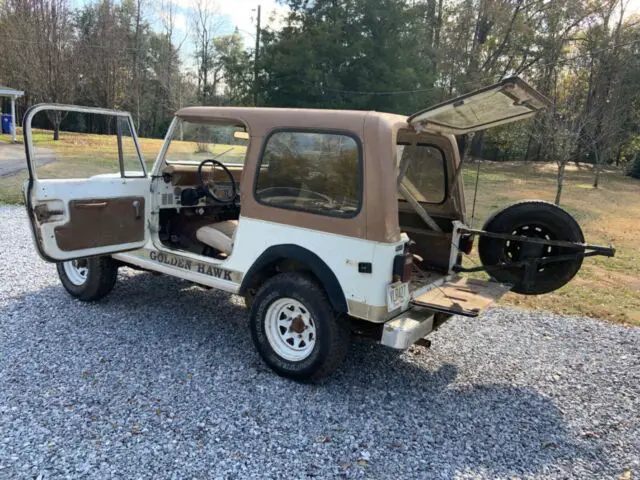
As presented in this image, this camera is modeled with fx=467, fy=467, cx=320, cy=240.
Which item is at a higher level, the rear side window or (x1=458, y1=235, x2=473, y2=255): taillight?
the rear side window

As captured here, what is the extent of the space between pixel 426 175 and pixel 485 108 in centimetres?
112

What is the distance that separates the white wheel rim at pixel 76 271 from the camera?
16.1ft

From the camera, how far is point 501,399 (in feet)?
11.6

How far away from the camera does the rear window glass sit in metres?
4.29

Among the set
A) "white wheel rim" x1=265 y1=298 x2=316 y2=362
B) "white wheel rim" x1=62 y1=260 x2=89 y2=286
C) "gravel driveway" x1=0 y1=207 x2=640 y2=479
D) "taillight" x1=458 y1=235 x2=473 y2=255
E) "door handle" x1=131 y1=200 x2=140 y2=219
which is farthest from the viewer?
"white wheel rim" x1=62 y1=260 x2=89 y2=286

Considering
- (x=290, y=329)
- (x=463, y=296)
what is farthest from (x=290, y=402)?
(x=463, y=296)

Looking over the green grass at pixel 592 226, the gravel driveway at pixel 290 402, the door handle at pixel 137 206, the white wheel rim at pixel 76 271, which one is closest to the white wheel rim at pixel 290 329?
the gravel driveway at pixel 290 402

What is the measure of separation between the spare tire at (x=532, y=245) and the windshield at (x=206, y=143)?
2.48 m

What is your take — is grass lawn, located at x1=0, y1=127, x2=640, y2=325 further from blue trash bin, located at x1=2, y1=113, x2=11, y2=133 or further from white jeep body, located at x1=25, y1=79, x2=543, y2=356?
blue trash bin, located at x1=2, y1=113, x2=11, y2=133

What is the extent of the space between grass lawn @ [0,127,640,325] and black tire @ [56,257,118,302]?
1.12m

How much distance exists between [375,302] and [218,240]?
1836 millimetres

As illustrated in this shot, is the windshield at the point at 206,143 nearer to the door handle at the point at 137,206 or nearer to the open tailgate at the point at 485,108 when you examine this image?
the door handle at the point at 137,206

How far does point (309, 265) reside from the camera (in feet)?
11.0

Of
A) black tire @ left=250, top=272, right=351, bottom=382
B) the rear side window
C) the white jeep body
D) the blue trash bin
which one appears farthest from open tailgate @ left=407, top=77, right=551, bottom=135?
the blue trash bin
